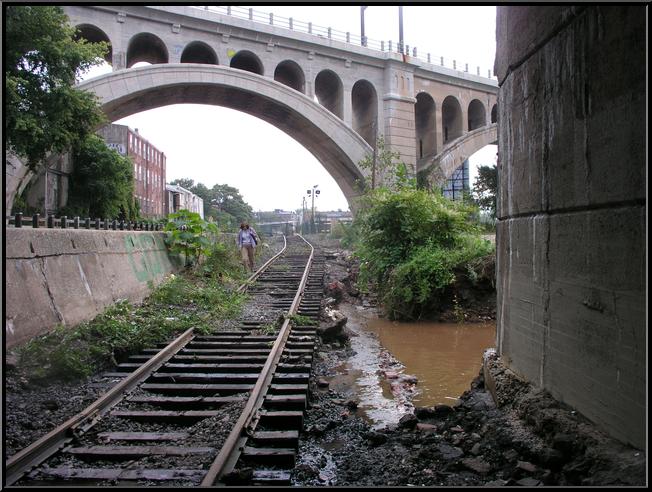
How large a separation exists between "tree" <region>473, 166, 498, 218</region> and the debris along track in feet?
74.4

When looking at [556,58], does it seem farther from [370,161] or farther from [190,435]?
[370,161]

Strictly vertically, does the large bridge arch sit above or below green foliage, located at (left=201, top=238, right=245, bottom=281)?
above

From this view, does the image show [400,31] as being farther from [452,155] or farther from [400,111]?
[452,155]

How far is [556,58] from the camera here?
11.2ft

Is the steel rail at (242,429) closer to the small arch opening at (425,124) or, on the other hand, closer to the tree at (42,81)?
the tree at (42,81)

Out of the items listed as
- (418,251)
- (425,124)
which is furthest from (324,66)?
(418,251)

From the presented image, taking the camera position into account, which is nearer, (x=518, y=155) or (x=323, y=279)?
(x=518, y=155)

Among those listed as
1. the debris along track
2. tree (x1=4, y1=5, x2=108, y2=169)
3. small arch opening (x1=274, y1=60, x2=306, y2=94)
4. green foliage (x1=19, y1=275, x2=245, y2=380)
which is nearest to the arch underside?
small arch opening (x1=274, y1=60, x2=306, y2=94)

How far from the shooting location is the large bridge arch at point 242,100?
885 inches

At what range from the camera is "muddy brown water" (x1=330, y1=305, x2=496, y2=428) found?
18.6 feet

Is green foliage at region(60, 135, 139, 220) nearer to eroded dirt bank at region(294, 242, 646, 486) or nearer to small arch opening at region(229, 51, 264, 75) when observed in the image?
small arch opening at region(229, 51, 264, 75)

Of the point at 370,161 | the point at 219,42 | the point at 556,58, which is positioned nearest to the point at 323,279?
the point at 556,58

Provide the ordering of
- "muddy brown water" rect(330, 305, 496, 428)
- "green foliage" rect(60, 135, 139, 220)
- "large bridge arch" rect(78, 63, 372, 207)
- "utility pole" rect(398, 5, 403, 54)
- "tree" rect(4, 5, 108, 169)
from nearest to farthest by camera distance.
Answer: "muddy brown water" rect(330, 305, 496, 428)
"tree" rect(4, 5, 108, 169)
"large bridge arch" rect(78, 63, 372, 207)
"green foliage" rect(60, 135, 139, 220)
"utility pole" rect(398, 5, 403, 54)

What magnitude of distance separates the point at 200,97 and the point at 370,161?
9860mm
